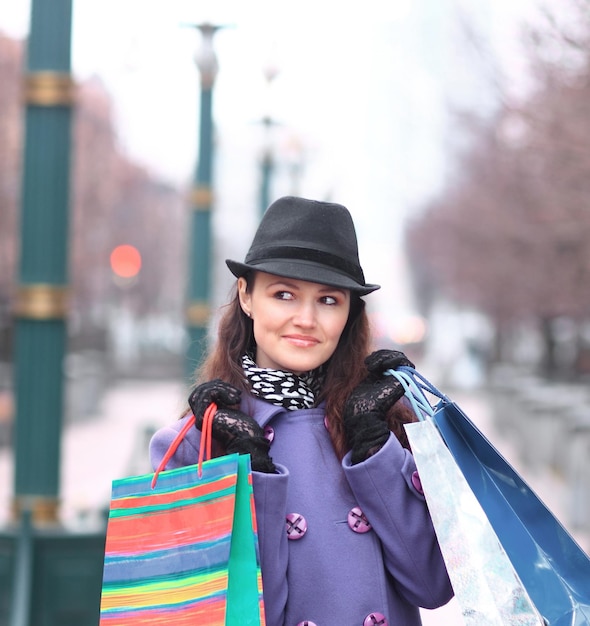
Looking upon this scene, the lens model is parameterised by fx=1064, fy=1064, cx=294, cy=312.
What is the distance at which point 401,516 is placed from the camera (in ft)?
7.64

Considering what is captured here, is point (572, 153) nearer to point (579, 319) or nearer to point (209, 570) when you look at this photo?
point (209, 570)

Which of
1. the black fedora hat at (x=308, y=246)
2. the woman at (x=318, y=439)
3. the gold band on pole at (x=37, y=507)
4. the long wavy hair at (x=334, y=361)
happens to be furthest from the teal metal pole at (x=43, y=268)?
the black fedora hat at (x=308, y=246)

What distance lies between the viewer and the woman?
2.31m

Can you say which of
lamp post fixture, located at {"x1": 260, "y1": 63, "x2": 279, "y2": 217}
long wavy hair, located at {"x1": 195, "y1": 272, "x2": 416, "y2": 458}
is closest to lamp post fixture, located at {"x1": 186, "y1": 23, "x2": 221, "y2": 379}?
lamp post fixture, located at {"x1": 260, "y1": 63, "x2": 279, "y2": 217}

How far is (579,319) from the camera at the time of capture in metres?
23.2

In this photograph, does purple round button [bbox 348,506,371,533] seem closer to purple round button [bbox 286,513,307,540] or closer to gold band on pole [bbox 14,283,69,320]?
purple round button [bbox 286,513,307,540]

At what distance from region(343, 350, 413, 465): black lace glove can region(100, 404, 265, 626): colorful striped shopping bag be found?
0.31 m

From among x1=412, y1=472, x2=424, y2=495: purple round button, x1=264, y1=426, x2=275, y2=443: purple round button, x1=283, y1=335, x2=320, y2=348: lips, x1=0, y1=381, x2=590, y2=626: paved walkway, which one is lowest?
x1=0, y1=381, x2=590, y2=626: paved walkway

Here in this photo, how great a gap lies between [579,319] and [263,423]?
2177 centimetres

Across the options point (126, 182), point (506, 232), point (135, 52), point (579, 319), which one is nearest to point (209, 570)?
point (135, 52)

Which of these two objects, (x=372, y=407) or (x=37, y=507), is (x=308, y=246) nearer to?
(x=372, y=407)

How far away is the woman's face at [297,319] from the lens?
8.11 feet

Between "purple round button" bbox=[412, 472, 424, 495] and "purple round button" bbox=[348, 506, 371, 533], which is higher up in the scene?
"purple round button" bbox=[412, 472, 424, 495]

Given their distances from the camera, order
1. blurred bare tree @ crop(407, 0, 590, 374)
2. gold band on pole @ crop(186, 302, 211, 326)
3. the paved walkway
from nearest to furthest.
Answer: the paved walkway, blurred bare tree @ crop(407, 0, 590, 374), gold band on pole @ crop(186, 302, 211, 326)
